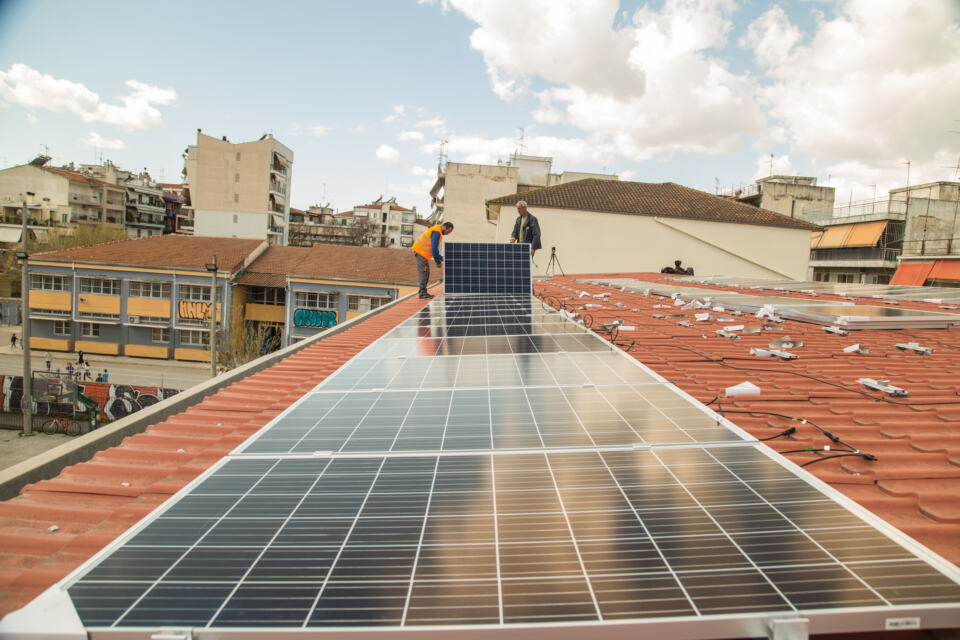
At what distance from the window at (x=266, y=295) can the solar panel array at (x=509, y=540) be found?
4163 centimetres

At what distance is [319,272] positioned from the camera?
39531 mm

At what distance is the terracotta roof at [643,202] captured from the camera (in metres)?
32.8

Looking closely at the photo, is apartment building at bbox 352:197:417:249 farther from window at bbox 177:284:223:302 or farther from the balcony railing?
the balcony railing

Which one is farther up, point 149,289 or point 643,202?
point 643,202

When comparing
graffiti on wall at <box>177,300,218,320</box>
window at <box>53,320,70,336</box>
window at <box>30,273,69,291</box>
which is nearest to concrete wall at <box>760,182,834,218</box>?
graffiti on wall at <box>177,300,218,320</box>

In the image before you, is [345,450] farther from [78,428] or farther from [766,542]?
[78,428]

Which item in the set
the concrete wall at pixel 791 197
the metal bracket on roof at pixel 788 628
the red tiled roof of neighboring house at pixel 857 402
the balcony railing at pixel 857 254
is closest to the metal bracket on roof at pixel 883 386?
the red tiled roof of neighboring house at pixel 857 402

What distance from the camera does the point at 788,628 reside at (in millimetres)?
1480

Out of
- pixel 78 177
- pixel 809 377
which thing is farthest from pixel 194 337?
pixel 78 177

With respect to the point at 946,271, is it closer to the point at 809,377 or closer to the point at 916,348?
the point at 916,348

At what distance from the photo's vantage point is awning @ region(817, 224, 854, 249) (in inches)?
2053

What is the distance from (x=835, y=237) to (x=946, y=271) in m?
28.7

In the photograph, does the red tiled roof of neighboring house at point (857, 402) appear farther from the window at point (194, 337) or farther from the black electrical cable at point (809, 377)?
the window at point (194, 337)

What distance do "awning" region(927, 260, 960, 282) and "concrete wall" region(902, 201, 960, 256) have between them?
72.4 feet
